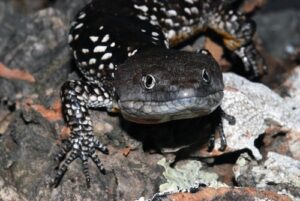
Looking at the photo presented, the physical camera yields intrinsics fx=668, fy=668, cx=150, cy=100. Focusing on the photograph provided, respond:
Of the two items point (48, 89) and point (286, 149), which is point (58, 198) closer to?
point (48, 89)

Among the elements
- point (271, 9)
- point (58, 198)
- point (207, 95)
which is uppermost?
point (207, 95)

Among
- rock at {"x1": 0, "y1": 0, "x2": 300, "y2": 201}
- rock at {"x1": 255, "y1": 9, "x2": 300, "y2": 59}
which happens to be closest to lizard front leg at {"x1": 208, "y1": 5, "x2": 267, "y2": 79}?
rock at {"x1": 0, "y1": 0, "x2": 300, "y2": 201}

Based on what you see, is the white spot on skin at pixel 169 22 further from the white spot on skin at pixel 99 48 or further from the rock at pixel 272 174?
the rock at pixel 272 174

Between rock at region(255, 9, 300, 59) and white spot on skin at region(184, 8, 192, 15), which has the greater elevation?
white spot on skin at region(184, 8, 192, 15)

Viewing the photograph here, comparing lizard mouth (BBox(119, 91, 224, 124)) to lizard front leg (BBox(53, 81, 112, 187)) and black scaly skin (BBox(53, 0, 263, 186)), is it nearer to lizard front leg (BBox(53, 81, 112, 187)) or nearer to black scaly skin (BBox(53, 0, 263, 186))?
black scaly skin (BBox(53, 0, 263, 186))

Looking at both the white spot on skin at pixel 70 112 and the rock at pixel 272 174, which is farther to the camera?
the white spot on skin at pixel 70 112

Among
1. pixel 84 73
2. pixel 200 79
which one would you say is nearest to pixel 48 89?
pixel 84 73

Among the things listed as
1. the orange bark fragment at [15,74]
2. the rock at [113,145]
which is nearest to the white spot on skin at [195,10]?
the rock at [113,145]

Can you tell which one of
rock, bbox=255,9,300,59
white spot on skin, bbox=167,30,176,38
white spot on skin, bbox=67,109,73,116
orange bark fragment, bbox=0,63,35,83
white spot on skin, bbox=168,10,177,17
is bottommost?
rock, bbox=255,9,300,59
